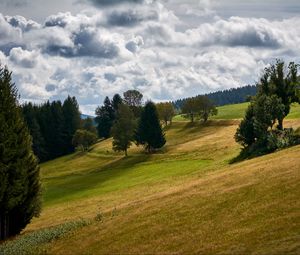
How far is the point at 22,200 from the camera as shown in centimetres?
3788

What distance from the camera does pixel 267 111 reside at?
2613 inches

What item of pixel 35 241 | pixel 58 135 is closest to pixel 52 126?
pixel 58 135

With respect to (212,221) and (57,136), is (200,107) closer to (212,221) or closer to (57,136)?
(57,136)

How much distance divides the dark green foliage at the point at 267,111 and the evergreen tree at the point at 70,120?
9054 centimetres

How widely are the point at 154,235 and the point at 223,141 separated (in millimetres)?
74141

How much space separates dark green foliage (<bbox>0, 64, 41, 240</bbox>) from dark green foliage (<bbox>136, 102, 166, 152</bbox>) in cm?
6788

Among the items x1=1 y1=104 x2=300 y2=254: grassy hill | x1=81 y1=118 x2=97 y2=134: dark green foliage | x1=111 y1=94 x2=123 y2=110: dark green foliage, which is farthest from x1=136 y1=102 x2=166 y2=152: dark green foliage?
x1=111 y1=94 x2=123 y2=110: dark green foliage

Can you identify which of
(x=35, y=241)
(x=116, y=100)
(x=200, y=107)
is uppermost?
(x=116, y=100)

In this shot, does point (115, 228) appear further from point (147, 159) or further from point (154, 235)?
point (147, 159)

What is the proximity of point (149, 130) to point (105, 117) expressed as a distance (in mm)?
60791

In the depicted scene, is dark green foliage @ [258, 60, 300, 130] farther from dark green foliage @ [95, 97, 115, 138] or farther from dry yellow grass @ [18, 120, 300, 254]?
dark green foliage @ [95, 97, 115, 138]

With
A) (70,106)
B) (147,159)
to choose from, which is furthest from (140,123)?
(70,106)

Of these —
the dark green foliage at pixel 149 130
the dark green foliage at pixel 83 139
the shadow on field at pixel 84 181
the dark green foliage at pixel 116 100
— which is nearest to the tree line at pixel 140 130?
the dark green foliage at pixel 149 130

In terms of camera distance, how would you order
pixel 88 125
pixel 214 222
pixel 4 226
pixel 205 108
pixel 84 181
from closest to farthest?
pixel 214 222 < pixel 4 226 < pixel 84 181 < pixel 205 108 < pixel 88 125
